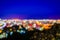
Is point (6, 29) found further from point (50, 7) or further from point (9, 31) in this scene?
point (50, 7)

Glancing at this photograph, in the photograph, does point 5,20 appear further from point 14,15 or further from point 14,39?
point 14,39

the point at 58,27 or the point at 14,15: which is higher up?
the point at 14,15

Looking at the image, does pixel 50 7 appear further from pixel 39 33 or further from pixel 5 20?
pixel 5 20

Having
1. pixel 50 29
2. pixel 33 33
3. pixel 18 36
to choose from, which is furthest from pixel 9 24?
pixel 50 29

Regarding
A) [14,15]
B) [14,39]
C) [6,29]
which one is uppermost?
[14,15]

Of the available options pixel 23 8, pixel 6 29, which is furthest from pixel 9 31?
pixel 23 8

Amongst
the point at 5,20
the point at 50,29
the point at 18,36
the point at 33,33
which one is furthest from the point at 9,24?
the point at 50,29

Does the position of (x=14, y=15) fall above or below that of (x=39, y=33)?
above
